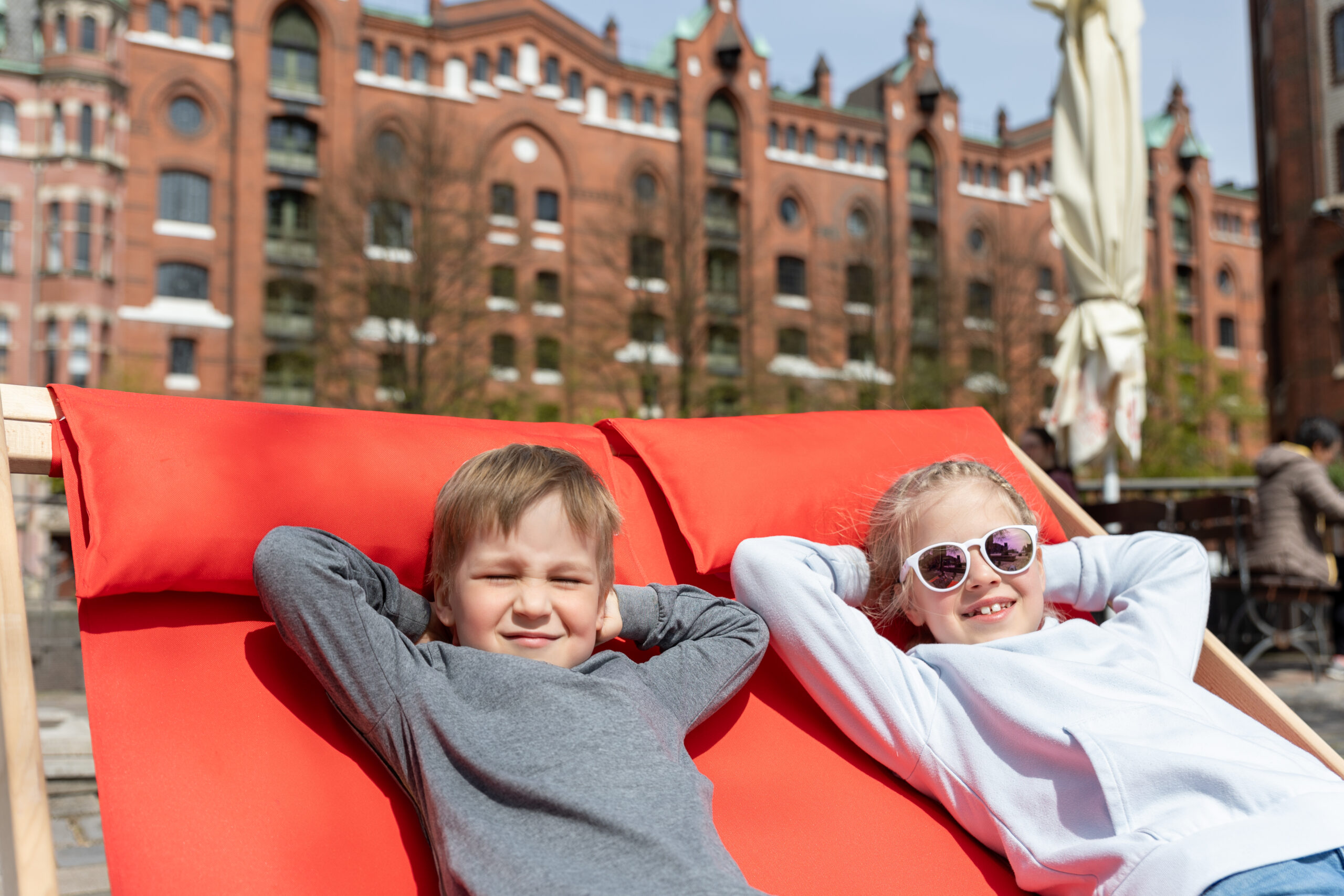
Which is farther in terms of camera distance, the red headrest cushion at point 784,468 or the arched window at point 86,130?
the arched window at point 86,130

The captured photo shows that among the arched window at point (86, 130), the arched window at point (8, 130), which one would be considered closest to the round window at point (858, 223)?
the arched window at point (86, 130)

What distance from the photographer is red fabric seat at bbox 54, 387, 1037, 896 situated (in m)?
1.51

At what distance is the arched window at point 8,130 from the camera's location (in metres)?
23.3

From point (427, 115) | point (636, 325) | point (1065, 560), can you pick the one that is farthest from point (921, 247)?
point (1065, 560)

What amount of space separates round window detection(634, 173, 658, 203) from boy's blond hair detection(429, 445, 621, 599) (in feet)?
89.2

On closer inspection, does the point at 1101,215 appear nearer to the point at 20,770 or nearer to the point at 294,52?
the point at 20,770

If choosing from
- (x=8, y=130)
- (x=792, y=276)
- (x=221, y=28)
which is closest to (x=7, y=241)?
(x=8, y=130)

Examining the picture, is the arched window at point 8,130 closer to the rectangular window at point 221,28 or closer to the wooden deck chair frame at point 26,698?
the rectangular window at point 221,28

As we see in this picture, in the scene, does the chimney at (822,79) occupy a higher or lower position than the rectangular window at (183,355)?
higher

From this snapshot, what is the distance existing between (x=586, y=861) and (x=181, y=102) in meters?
26.8

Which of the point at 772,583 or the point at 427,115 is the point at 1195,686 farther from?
the point at 427,115

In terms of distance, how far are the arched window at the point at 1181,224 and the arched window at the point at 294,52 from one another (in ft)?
99.0

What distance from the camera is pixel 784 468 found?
2.37 m

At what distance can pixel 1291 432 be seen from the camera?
23.2 m
